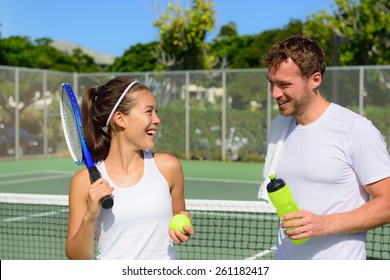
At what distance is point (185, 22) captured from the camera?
19.7 metres

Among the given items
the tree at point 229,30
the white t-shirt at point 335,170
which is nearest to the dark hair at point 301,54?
the white t-shirt at point 335,170

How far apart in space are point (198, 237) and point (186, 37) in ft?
44.3

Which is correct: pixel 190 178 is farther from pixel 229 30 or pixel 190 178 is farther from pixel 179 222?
pixel 229 30

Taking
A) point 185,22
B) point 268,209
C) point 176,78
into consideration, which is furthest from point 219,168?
point 268,209

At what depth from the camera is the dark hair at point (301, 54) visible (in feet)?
7.61

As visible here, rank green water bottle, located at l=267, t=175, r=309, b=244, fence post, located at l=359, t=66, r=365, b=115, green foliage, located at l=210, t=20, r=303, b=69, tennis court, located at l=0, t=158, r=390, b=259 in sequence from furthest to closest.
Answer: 1. green foliage, located at l=210, t=20, r=303, b=69
2. fence post, located at l=359, t=66, r=365, b=115
3. tennis court, located at l=0, t=158, r=390, b=259
4. green water bottle, located at l=267, t=175, r=309, b=244

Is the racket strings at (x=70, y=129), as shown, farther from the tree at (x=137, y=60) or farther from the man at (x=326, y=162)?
the tree at (x=137, y=60)

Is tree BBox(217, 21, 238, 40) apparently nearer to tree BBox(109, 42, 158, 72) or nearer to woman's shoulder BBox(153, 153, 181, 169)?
tree BBox(109, 42, 158, 72)

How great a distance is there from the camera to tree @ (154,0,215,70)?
64.4 feet

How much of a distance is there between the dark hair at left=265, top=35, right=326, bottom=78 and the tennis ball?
24.8 inches

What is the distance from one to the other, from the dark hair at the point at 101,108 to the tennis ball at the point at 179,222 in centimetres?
40

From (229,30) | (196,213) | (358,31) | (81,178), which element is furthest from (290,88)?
(229,30)

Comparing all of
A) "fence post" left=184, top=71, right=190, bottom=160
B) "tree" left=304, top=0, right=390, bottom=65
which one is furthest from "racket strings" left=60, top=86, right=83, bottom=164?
"tree" left=304, top=0, right=390, bottom=65
